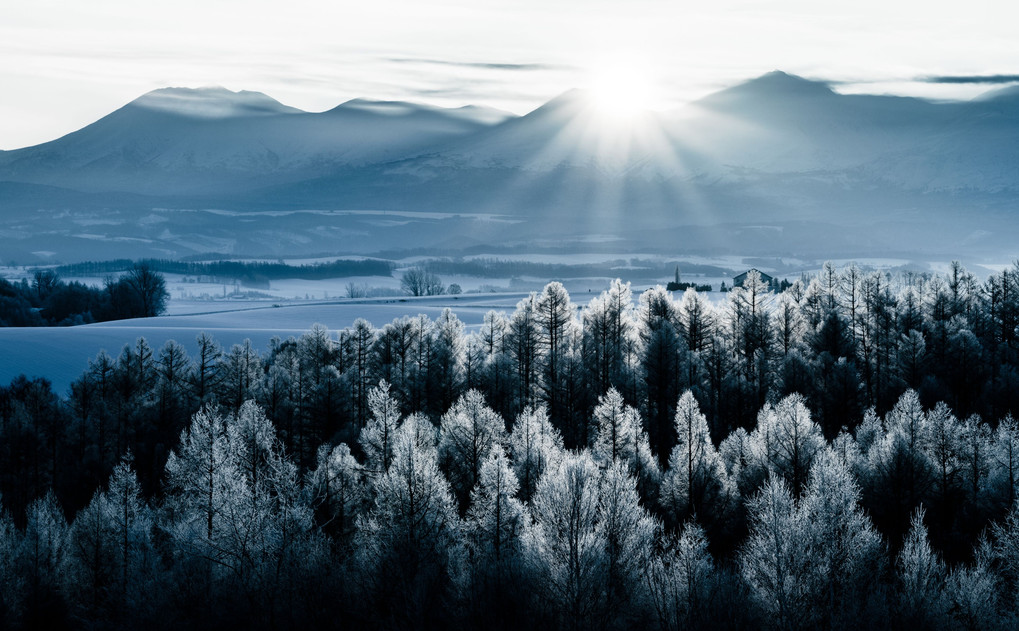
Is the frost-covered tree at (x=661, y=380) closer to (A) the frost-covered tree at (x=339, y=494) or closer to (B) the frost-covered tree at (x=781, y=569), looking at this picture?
(A) the frost-covered tree at (x=339, y=494)

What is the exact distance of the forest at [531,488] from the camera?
42.3 metres

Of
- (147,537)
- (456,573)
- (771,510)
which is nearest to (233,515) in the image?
(147,537)

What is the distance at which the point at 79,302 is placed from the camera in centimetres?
17662

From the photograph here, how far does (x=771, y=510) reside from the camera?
137 ft

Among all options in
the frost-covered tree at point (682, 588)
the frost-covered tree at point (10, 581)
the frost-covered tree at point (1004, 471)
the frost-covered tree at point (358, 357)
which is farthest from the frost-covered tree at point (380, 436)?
the frost-covered tree at point (1004, 471)

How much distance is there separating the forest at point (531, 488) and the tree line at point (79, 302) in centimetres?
8257

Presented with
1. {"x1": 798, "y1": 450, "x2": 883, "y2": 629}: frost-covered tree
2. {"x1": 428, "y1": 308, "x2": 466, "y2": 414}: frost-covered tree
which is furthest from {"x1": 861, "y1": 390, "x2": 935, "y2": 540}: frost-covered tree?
{"x1": 428, "y1": 308, "x2": 466, "y2": 414}: frost-covered tree

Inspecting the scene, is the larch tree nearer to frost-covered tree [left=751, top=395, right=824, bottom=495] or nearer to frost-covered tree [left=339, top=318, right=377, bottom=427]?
frost-covered tree [left=751, top=395, right=824, bottom=495]

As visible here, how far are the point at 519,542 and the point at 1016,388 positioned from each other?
4950 centimetres

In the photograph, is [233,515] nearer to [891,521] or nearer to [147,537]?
[147,537]

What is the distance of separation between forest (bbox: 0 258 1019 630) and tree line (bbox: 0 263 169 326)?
8257 centimetres

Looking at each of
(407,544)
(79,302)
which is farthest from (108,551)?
(79,302)

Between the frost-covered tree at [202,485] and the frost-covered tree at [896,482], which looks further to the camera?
the frost-covered tree at [896,482]

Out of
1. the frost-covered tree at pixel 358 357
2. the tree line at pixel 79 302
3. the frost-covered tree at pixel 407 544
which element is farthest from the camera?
the tree line at pixel 79 302
